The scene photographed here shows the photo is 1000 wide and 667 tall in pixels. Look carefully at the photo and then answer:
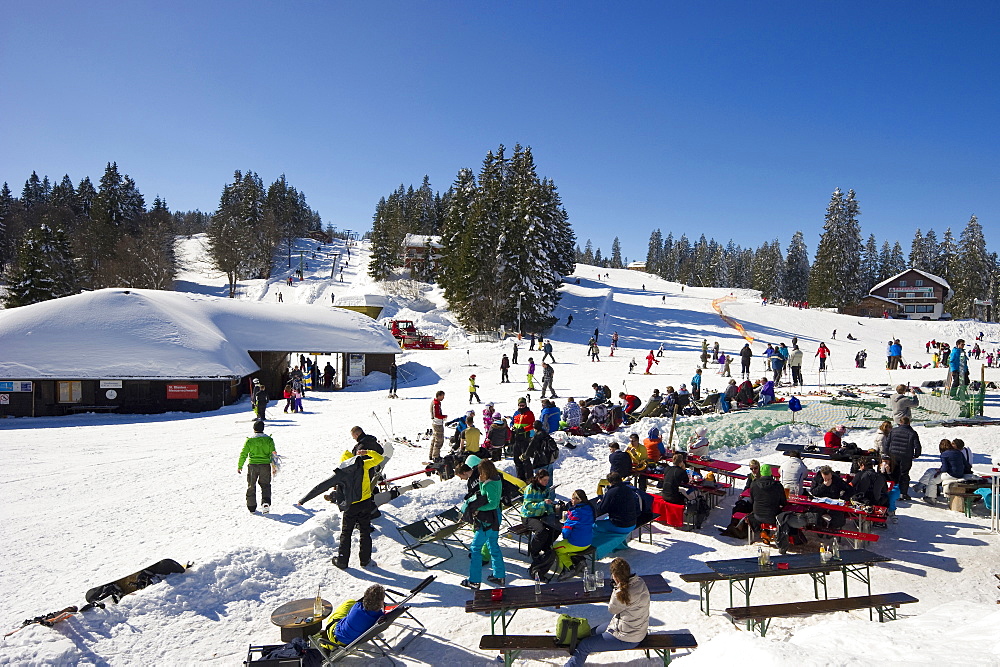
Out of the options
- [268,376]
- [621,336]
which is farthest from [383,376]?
[621,336]

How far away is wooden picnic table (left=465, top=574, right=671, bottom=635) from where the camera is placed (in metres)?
6.00

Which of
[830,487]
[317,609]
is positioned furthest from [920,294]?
[317,609]

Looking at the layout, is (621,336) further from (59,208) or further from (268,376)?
(59,208)

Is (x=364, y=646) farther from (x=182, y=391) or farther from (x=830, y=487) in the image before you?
(x=182, y=391)

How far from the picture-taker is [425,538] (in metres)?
8.23

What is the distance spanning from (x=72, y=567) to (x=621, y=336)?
1625 inches

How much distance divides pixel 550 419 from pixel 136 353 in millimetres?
19177

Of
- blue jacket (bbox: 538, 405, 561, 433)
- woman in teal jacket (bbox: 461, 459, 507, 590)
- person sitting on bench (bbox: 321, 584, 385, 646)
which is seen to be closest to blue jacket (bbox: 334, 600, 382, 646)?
person sitting on bench (bbox: 321, 584, 385, 646)

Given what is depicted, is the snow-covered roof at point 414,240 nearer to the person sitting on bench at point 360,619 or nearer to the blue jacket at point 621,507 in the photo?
the blue jacket at point 621,507

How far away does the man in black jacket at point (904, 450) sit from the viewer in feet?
34.1

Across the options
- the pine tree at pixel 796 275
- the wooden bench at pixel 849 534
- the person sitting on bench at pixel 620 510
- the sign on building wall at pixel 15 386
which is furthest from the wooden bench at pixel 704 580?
the pine tree at pixel 796 275

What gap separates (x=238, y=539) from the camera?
8.83m

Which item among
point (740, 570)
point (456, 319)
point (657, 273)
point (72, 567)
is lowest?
point (72, 567)

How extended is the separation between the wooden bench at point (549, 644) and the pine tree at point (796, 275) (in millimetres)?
89828
